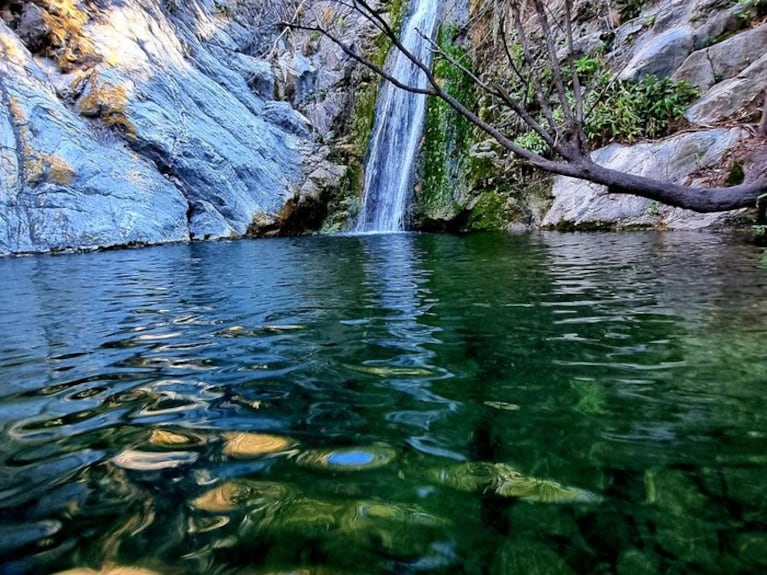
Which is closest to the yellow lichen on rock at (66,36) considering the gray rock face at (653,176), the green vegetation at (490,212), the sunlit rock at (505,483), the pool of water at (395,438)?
the green vegetation at (490,212)

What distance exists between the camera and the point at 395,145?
16.9 m

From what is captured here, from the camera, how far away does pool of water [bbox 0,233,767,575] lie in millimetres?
1113

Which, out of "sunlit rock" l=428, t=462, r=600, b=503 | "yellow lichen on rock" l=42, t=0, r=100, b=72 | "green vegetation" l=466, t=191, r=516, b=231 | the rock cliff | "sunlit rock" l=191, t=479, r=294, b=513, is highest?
"yellow lichen on rock" l=42, t=0, r=100, b=72

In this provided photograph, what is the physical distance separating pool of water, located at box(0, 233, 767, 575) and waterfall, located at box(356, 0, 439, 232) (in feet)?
41.3

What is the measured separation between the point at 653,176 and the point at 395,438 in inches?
405

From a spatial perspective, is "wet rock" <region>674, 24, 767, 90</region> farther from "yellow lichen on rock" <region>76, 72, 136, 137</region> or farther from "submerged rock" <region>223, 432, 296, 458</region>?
"yellow lichen on rock" <region>76, 72, 136, 137</region>

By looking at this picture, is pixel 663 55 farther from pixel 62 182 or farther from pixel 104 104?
pixel 62 182

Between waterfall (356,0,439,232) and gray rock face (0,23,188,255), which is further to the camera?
waterfall (356,0,439,232)

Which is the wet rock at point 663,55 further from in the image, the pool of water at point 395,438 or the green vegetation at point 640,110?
the pool of water at point 395,438

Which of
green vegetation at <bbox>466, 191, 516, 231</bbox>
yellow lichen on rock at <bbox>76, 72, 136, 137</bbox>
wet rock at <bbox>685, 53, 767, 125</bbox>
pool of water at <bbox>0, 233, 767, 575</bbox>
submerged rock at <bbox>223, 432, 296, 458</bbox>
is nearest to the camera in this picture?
pool of water at <bbox>0, 233, 767, 575</bbox>

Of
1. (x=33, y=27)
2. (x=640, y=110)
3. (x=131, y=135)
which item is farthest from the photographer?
(x=33, y=27)

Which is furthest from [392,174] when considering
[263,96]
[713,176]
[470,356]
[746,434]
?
[746,434]

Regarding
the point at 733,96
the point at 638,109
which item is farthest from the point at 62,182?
the point at 733,96

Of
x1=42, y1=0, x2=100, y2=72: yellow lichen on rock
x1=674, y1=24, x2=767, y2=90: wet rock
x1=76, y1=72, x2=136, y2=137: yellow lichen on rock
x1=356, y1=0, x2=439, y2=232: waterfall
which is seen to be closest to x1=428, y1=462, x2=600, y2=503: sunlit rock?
x1=674, y1=24, x2=767, y2=90: wet rock
